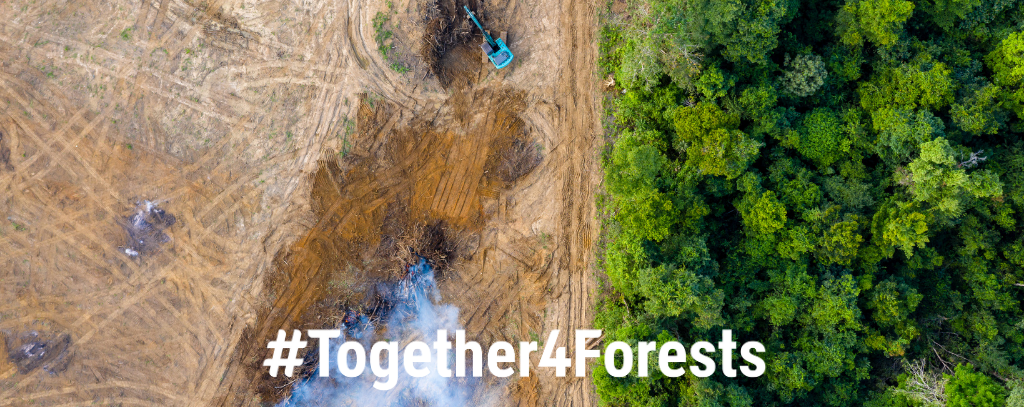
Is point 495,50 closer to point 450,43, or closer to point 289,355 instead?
point 450,43

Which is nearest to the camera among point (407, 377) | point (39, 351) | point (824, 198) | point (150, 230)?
point (824, 198)

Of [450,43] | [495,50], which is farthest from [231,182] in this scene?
[495,50]

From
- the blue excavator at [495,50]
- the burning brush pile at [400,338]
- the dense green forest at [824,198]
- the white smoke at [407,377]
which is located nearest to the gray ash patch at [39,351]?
the burning brush pile at [400,338]

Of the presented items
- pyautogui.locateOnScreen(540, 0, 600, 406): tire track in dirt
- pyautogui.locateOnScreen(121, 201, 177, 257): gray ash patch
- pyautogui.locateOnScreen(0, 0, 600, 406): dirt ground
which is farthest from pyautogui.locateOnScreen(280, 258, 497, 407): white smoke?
pyautogui.locateOnScreen(121, 201, 177, 257): gray ash patch

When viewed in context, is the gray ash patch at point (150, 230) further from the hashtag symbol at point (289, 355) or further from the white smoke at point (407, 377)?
the white smoke at point (407, 377)

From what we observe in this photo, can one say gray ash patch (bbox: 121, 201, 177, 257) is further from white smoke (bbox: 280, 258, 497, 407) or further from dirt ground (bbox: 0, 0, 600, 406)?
white smoke (bbox: 280, 258, 497, 407)
